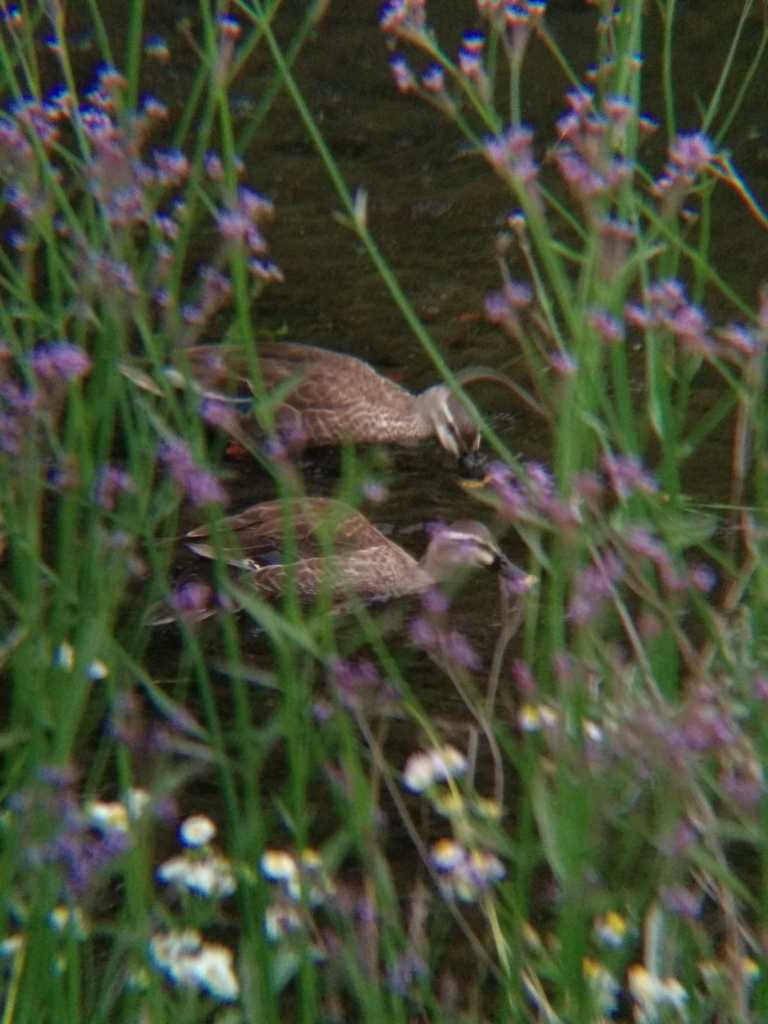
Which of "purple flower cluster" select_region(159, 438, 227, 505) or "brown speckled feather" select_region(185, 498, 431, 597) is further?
"brown speckled feather" select_region(185, 498, 431, 597)

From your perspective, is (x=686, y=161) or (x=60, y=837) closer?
(x=60, y=837)

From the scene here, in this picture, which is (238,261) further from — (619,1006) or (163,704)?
(619,1006)

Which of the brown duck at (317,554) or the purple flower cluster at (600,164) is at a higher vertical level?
the purple flower cluster at (600,164)

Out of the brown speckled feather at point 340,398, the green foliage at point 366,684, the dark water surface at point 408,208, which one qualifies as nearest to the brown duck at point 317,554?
the dark water surface at point 408,208

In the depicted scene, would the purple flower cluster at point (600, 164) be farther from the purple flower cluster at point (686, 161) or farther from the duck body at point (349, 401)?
the duck body at point (349, 401)

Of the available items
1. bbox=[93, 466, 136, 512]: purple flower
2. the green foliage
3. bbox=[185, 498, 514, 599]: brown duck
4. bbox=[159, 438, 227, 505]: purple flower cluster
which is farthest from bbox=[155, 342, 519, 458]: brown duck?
bbox=[159, 438, 227, 505]: purple flower cluster

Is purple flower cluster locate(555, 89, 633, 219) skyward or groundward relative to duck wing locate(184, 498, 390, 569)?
skyward

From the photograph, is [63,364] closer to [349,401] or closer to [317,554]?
[317,554]

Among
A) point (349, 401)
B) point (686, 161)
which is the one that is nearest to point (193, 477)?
point (686, 161)

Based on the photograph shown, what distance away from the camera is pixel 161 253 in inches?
110

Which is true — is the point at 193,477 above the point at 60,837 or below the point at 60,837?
above

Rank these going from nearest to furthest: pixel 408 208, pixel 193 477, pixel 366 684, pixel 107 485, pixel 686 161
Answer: pixel 193 477, pixel 107 485, pixel 686 161, pixel 366 684, pixel 408 208

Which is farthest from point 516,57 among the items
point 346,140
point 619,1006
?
point 346,140

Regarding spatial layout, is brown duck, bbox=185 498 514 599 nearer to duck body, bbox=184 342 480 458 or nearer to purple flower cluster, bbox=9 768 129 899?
duck body, bbox=184 342 480 458
